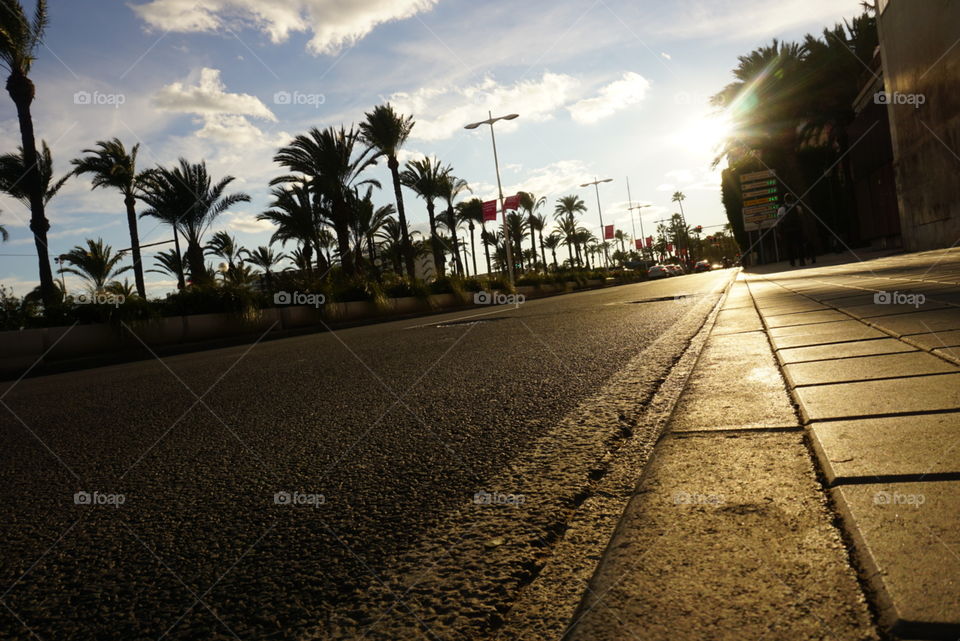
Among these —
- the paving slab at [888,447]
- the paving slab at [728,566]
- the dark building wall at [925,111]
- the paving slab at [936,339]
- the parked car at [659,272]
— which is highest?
the dark building wall at [925,111]

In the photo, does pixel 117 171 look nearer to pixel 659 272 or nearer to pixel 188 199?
pixel 188 199

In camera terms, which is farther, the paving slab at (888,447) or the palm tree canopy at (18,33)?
the palm tree canopy at (18,33)

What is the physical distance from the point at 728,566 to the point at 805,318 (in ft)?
15.7

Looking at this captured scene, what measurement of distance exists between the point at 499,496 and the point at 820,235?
39533 millimetres

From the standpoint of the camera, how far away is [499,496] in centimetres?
180

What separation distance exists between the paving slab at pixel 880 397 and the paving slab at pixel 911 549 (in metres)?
0.72

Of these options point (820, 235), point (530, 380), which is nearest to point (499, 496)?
point (530, 380)

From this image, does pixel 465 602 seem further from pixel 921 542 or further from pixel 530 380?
pixel 530 380

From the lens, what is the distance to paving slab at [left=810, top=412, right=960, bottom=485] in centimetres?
149

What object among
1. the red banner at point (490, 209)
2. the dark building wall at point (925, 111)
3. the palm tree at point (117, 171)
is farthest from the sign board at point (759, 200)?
the palm tree at point (117, 171)

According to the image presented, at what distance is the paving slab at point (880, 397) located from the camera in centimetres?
204

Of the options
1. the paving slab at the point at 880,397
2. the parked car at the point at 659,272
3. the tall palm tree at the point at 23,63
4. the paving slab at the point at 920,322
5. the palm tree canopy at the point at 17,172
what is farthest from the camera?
the parked car at the point at 659,272

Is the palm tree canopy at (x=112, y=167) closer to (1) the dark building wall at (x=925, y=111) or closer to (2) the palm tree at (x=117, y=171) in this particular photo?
(2) the palm tree at (x=117, y=171)

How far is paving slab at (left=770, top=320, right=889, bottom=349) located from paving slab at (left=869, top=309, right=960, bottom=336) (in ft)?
0.31
